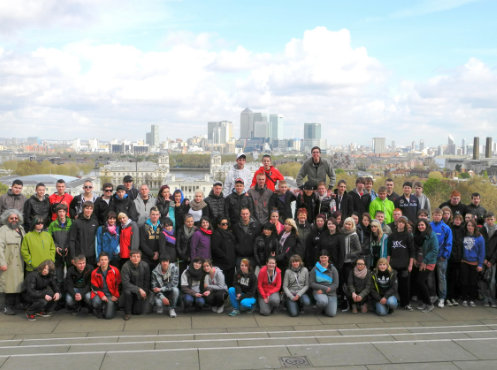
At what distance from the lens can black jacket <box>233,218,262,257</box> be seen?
7.88m

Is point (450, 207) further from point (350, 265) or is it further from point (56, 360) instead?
point (56, 360)

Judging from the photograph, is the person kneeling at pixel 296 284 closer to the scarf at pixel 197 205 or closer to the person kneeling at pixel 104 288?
the scarf at pixel 197 205

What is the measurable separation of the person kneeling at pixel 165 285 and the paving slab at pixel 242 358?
157cm

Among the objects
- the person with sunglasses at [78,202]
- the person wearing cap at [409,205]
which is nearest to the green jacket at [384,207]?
the person wearing cap at [409,205]

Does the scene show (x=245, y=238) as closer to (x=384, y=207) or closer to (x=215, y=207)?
(x=215, y=207)

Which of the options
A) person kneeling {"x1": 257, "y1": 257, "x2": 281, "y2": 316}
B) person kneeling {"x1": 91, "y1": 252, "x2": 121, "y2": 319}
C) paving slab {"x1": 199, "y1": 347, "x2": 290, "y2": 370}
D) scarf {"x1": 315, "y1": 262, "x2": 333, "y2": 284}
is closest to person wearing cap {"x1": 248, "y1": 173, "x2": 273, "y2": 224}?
person kneeling {"x1": 257, "y1": 257, "x2": 281, "y2": 316}

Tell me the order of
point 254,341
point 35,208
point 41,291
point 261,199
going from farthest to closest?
point 261,199, point 35,208, point 41,291, point 254,341

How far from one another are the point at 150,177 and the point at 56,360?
89.3m

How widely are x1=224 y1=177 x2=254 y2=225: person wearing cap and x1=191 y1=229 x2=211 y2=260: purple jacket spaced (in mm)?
733

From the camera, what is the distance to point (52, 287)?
7.38 meters

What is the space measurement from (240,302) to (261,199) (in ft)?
6.22

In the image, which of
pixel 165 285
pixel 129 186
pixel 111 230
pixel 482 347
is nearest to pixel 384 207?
pixel 482 347

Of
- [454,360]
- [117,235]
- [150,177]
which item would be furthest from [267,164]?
[150,177]

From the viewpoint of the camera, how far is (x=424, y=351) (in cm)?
612
